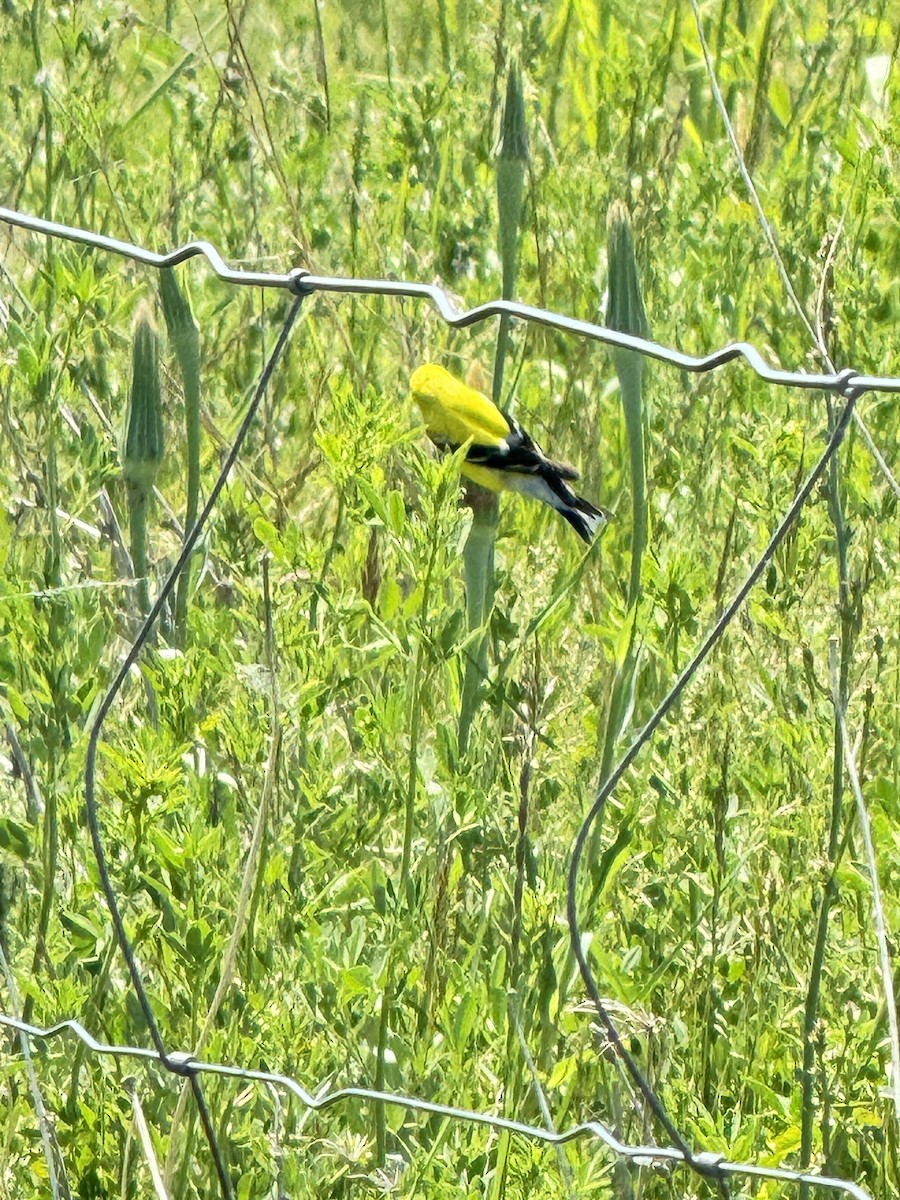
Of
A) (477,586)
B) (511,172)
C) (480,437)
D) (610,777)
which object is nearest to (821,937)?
(610,777)

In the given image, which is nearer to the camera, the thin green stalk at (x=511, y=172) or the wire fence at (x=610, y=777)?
the wire fence at (x=610, y=777)

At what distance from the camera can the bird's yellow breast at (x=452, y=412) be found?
2.08 metres

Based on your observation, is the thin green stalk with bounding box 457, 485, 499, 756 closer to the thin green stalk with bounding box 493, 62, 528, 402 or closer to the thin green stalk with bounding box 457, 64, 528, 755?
the thin green stalk with bounding box 457, 64, 528, 755

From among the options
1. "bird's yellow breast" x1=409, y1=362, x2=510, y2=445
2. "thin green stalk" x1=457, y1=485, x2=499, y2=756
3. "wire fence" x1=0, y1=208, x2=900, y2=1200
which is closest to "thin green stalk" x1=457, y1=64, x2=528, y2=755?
"thin green stalk" x1=457, y1=485, x2=499, y2=756

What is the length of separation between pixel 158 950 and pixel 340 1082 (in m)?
0.22

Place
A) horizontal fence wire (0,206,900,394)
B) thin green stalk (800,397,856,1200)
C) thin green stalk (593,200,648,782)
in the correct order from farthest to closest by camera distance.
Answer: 1. thin green stalk (593,200,648,782)
2. thin green stalk (800,397,856,1200)
3. horizontal fence wire (0,206,900,394)

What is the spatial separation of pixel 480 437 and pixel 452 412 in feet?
0.20

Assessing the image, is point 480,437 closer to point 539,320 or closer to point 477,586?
point 477,586

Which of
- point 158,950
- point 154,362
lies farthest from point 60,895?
point 154,362

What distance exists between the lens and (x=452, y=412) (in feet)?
7.00

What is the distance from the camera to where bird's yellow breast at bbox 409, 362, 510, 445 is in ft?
6.84

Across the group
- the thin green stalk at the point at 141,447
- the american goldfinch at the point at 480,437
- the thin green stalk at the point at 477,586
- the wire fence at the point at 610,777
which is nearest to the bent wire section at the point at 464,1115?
the wire fence at the point at 610,777

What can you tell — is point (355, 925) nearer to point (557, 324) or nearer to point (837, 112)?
point (557, 324)

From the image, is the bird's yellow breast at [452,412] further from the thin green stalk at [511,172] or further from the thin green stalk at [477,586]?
the thin green stalk at [477,586]
